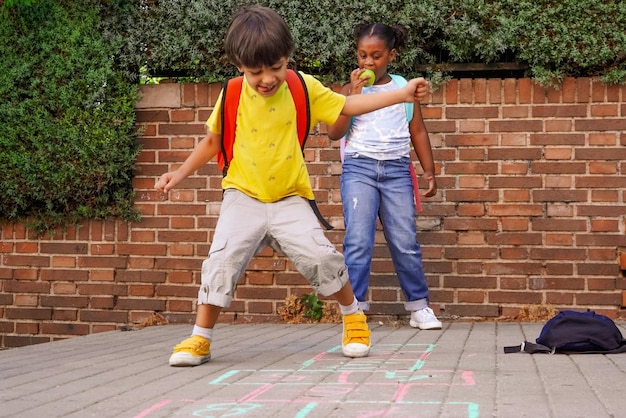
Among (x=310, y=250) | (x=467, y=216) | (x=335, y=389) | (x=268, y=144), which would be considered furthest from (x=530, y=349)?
(x=467, y=216)

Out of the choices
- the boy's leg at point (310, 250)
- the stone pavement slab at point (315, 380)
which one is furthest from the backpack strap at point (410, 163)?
the boy's leg at point (310, 250)

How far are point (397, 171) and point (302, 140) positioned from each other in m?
1.55

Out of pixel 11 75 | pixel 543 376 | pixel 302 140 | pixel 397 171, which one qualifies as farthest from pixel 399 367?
pixel 11 75

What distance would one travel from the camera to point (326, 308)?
281 inches

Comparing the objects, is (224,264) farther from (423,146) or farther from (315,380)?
(423,146)

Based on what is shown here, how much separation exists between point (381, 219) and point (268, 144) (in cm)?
184

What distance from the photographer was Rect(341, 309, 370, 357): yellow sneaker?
4.84 m

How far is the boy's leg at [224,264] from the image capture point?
4.66 meters

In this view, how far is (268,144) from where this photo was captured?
4.77 metres

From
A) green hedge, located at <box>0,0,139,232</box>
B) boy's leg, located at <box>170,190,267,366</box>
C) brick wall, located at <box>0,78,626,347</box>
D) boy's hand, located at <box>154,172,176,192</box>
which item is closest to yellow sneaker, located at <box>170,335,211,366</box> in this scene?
boy's leg, located at <box>170,190,267,366</box>

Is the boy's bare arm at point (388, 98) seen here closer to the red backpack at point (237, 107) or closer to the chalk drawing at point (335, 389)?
the red backpack at point (237, 107)

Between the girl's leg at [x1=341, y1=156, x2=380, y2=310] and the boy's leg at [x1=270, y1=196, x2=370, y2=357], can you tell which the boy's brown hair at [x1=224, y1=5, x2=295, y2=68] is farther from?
the girl's leg at [x1=341, y1=156, x2=380, y2=310]

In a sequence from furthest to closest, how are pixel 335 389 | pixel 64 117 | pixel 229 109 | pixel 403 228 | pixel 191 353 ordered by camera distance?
pixel 64 117 < pixel 403 228 < pixel 229 109 < pixel 191 353 < pixel 335 389

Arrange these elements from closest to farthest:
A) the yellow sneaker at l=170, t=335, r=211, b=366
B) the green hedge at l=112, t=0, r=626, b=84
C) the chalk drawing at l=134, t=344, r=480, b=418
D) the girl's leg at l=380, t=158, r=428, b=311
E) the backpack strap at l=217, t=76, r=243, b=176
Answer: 1. the chalk drawing at l=134, t=344, r=480, b=418
2. the yellow sneaker at l=170, t=335, r=211, b=366
3. the backpack strap at l=217, t=76, r=243, b=176
4. the girl's leg at l=380, t=158, r=428, b=311
5. the green hedge at l=112, t=0, r=626, b=84
